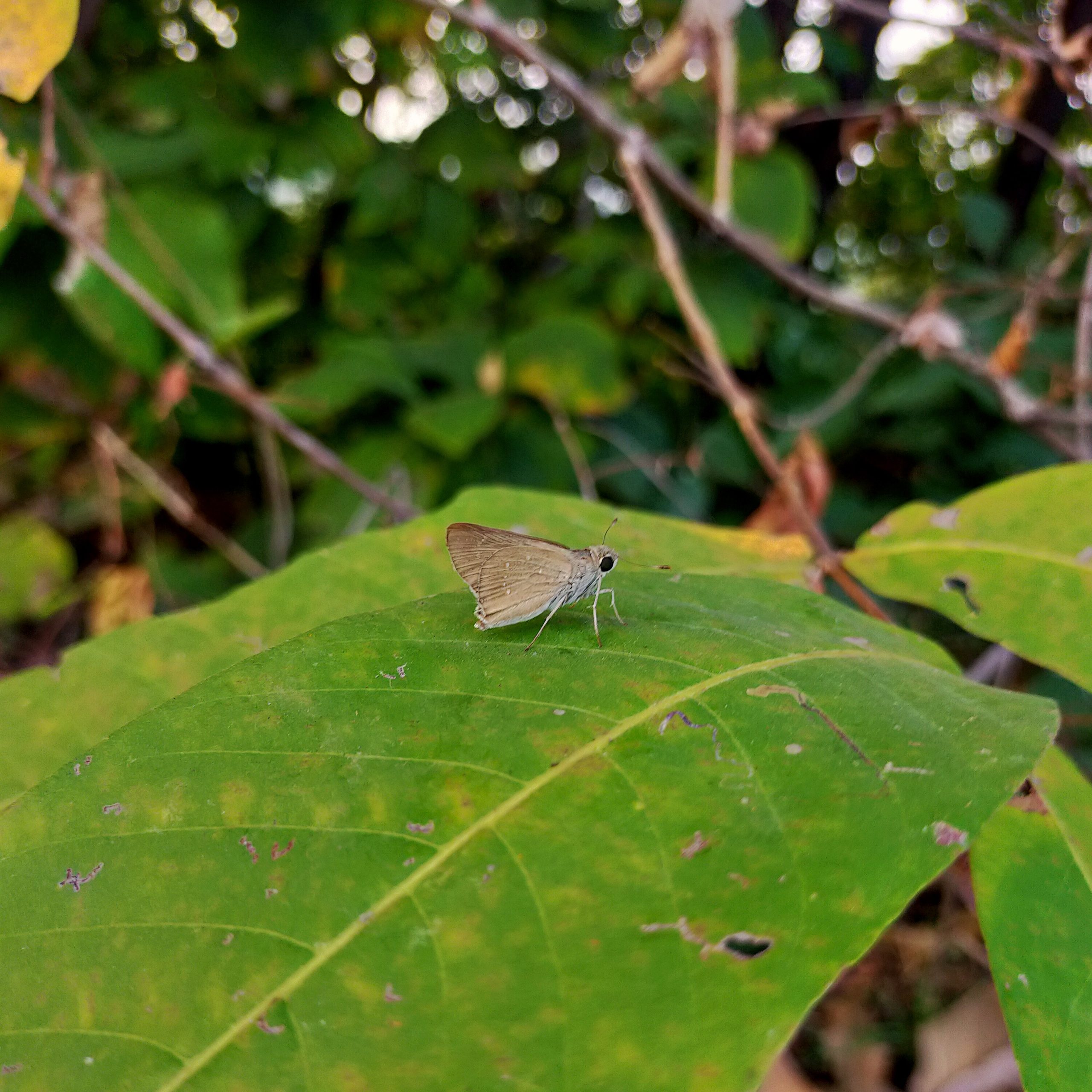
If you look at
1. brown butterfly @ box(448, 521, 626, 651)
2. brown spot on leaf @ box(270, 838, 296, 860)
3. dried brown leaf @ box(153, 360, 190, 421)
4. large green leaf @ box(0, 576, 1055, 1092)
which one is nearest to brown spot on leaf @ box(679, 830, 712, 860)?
large green leaf @ box(0, 576, 1055, 1092)

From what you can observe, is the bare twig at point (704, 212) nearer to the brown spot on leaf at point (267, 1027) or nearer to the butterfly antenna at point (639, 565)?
the butterfly antenna at point (639, 565)

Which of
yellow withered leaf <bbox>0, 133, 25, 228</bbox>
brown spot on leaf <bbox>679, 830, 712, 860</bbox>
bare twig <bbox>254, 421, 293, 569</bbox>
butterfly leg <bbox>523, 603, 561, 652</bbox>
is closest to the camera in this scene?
brown spot on leaf <bbox>679, 830, 712, 860</bbox>

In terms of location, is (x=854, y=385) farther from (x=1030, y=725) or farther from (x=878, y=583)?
(x=1030, y=725)

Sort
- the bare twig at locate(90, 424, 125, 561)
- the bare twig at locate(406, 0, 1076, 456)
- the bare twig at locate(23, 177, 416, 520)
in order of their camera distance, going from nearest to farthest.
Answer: the bare twig at locate(23, 177, 416, 520) → the bare twig at locate(406, 0, 1076, 456) → the bare twig at locate(90, 424, 125, 561)

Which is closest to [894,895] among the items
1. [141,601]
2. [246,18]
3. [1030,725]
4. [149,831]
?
[1030,725]

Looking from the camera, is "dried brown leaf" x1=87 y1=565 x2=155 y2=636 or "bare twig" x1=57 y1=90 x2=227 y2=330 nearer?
"bare twig" x1=57 y1=90 x2=227 y2=330

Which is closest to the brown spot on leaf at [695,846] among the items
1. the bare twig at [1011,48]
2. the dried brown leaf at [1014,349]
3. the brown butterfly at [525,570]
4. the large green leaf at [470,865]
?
the large green leaf at [470,865]

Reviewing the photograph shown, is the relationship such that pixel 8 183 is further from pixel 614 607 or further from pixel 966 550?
pixel 966 550

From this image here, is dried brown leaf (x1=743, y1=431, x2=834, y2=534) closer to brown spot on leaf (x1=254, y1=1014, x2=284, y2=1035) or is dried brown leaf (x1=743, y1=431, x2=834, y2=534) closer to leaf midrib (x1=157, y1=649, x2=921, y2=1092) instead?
leaf midrib (x1=157, y1=649, x2=921, y2=1092)
